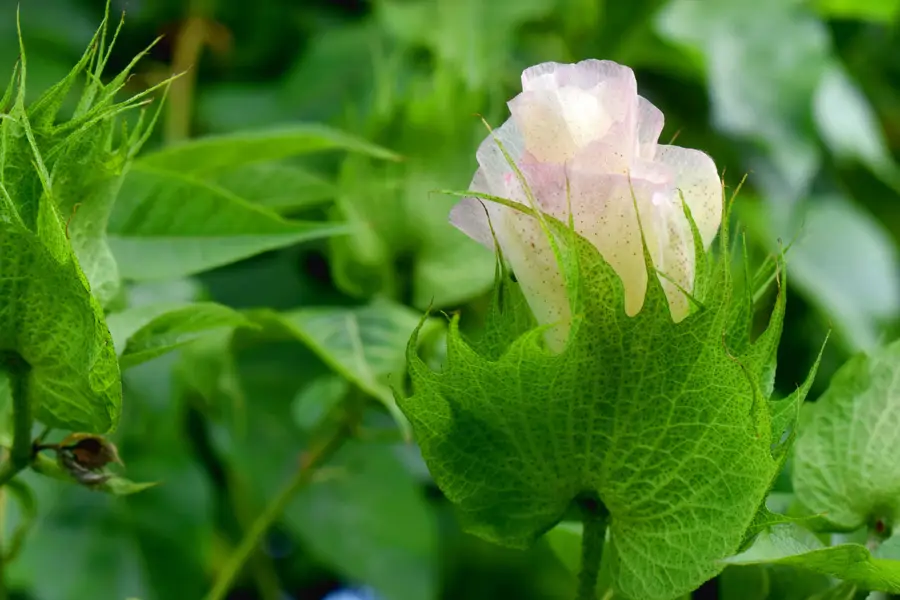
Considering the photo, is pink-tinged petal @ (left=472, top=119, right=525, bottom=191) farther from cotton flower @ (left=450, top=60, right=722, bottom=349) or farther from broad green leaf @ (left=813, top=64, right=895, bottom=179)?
broad green leaf @ (left=813, top=64, right=895, bottom=179)

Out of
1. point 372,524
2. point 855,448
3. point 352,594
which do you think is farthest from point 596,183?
point 352,594

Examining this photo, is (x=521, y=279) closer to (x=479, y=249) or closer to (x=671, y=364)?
(x=671, y=364)

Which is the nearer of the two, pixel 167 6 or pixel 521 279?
pixel 521 279

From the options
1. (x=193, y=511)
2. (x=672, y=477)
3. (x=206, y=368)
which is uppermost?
(x=672, y=477)

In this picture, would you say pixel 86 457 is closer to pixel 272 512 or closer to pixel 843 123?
pixel 272 512

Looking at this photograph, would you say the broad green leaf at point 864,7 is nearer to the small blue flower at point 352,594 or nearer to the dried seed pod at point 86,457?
the small blue flower at point 352,594

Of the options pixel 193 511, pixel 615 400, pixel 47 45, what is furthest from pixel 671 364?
pixel 47 45

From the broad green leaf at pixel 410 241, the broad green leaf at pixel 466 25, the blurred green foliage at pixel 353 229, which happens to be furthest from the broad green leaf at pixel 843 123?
the broad green leaf at pixel 410 241
